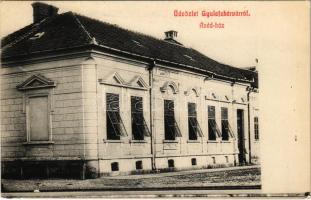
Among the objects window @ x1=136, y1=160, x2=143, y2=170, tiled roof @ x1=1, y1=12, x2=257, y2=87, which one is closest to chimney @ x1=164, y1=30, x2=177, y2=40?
tiled roof @ x1=1, y1=12, x2=257, y2=87

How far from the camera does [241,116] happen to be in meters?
13.6

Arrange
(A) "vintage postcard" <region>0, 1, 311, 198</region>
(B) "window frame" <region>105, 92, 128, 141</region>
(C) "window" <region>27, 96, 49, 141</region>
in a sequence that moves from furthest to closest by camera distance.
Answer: (C) "window" <region>27, 96, 49, 141</region>
(B) "window frame" <region>105, 92, 128, 141</region>
(A) "vintage postcard" <region>0, 1, 311, 198</region>

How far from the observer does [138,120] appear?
1334cm

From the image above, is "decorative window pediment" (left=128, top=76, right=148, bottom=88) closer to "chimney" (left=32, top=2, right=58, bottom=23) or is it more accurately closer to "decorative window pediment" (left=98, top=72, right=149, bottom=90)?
"decorative window pediment" (left=98, top=72, right=149, bottom=90)

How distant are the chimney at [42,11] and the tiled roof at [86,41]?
0.11 metres

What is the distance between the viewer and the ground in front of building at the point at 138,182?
1257 centimetres

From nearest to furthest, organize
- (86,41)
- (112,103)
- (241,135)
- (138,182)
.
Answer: (138,182), (86,41), (112,103), (241,135)

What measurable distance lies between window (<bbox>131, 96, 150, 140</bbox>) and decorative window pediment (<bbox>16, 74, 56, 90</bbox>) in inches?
64.4

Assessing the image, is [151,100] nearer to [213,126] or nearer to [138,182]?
[213,126]

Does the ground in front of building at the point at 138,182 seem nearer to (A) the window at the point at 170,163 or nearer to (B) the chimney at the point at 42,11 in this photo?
(A) the window at the point at 170,163

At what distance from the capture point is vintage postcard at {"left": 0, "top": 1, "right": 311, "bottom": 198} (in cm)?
1244

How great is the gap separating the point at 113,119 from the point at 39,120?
1.43 metres

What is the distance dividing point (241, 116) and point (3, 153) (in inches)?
188

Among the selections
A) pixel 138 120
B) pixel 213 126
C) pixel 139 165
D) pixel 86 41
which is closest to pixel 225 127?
pixel 213 126
